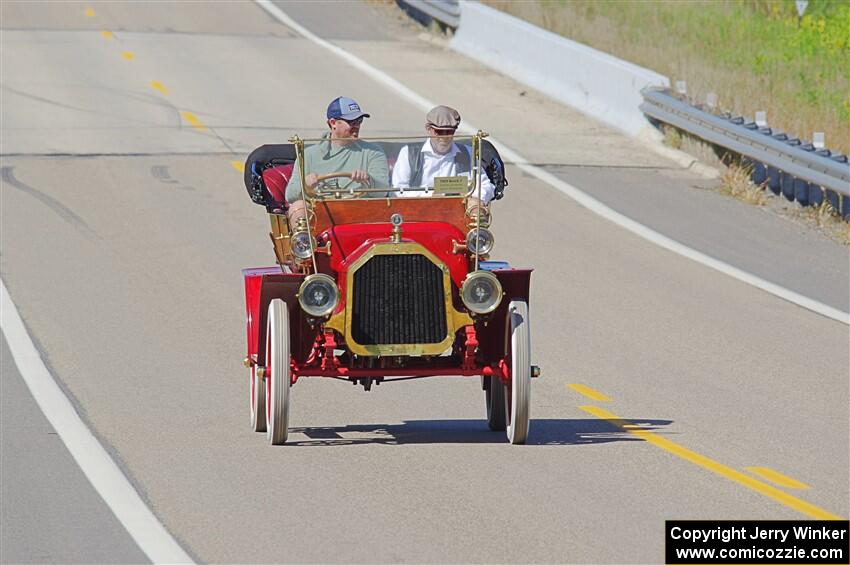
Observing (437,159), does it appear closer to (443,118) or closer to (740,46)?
(443,118)

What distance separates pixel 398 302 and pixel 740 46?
21.6 metres

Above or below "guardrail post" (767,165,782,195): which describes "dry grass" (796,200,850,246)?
below

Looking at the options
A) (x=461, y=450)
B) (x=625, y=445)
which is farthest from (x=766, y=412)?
(x=461, y=450)

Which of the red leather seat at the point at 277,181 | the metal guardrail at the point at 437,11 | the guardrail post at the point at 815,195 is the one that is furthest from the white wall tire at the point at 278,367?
the metal guardrail at the point at 437,11

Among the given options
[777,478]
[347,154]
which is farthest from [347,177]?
[777,478]

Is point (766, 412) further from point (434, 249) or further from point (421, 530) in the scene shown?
point (421, 530)

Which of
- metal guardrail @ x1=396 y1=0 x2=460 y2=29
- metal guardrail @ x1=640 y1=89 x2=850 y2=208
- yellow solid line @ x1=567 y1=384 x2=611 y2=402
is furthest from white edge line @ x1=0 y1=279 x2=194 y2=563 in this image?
metal guardrail @ x1=396 y1=0 x2=460 y2=29

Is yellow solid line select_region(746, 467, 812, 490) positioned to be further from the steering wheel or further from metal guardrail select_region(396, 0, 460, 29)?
metal guardrail select_region(396, 0, 460, 29)

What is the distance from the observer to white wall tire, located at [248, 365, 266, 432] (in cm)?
1054

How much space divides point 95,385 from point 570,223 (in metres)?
8.08

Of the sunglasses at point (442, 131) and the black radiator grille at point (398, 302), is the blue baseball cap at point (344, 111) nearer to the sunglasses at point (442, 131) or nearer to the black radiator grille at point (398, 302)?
the sunglasses at point (442, 131)

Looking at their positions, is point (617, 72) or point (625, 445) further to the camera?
point (617, 72)

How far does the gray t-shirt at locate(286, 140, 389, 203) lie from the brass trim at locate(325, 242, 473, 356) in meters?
0.81

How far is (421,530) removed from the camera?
8.25 m
